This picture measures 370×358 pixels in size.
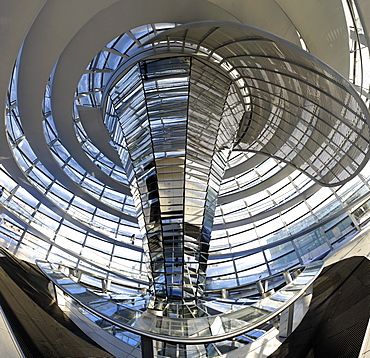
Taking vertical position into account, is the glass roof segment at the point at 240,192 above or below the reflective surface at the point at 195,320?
above

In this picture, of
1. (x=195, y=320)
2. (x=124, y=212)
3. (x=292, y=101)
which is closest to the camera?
(x=195, y=320)

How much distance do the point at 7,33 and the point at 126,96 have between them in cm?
682

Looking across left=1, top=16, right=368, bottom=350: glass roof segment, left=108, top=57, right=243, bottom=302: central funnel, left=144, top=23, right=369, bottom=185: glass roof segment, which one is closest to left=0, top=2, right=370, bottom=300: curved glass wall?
left=1, top=16, right=368, bottom=350: glass roof segment

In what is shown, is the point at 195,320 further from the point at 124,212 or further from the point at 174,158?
the point at 124,212

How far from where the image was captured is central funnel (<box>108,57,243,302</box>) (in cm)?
1473

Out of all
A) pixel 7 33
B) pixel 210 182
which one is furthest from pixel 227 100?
pixel 7 33

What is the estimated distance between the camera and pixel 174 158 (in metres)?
15.4

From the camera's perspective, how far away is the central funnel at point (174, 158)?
1473 centimetres

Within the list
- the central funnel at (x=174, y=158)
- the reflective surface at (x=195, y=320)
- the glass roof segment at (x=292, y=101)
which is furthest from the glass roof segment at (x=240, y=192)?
the reflective surface at (x=195, y=320)

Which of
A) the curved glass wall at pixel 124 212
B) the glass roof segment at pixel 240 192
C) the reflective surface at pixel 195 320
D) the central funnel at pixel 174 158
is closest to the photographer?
the reflective surface at pixel 195 320

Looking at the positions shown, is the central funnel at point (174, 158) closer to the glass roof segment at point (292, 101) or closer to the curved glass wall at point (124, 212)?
the glass roof segment at point (292, 101)

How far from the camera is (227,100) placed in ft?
58.1

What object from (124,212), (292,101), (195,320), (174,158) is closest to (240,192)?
(124,212)

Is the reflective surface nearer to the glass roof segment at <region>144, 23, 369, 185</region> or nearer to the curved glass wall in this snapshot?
the glass roof segment at <region>144, 23, 369, 185</region>
